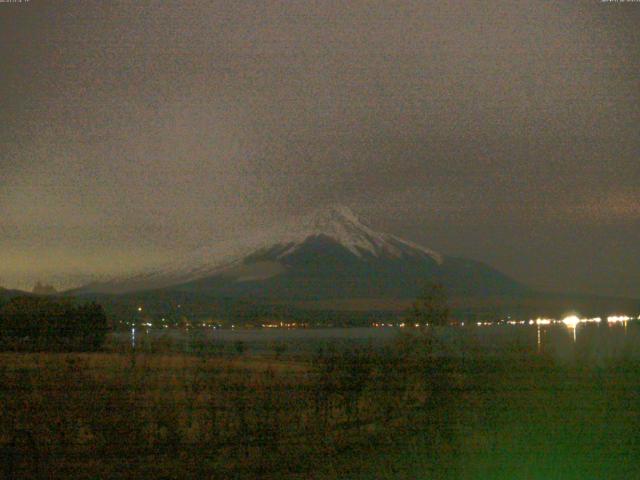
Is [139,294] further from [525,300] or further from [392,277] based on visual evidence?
[525,300]

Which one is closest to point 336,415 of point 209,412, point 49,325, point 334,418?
point 334,418

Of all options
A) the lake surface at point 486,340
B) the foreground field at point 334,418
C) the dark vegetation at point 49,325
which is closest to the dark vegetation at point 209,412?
the foreground field at point 334,418

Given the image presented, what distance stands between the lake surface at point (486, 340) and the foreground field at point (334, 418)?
27 centimetres

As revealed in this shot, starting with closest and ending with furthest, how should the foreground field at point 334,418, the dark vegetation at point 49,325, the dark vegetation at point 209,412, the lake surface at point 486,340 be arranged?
1. the foreground field at point 334,418
2. the dark vegetation at point 209,412
3. the lake surface at point 486,340
4. the dark vegetation at point 49,325

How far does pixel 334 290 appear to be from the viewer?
20719 millimetres

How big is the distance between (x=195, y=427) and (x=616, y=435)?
5166mm

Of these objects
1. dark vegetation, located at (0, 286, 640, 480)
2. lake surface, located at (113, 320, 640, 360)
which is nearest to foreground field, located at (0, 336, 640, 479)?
dark vegetation, located at (0, 286, 640, 480)

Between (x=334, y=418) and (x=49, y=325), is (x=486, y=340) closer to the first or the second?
(x=334, y=418)

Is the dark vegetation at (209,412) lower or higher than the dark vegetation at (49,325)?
lower

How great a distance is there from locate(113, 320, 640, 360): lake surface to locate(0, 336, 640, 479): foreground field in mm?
274

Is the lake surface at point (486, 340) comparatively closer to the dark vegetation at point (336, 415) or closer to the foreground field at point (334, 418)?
the dark vegetation at point (336, 415)

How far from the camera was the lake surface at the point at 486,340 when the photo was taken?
11539 mm

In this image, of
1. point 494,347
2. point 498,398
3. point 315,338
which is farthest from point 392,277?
point 498,398

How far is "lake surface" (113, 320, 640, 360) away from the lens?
1154 centimetres
